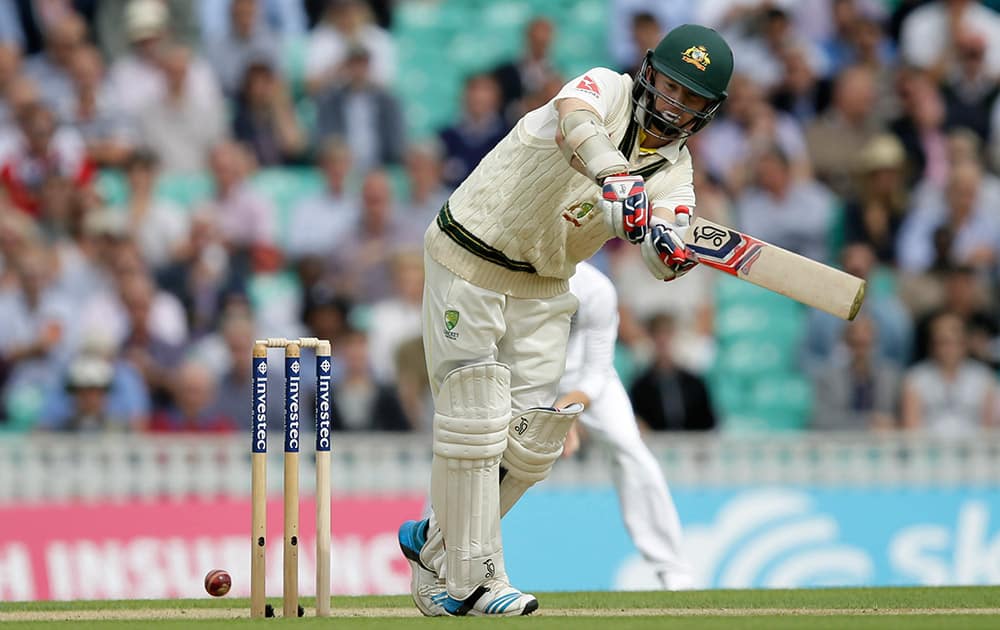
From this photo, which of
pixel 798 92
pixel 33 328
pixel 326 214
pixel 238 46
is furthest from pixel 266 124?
pixel 798 92

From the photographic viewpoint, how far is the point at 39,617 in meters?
5.73

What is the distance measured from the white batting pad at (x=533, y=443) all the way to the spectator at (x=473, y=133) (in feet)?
18.9

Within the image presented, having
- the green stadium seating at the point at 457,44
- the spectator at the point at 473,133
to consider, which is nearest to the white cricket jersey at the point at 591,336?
the spectator at the point at 473,133

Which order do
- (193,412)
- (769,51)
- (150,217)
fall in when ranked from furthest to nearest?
(769,51), (150,217), (193,412)

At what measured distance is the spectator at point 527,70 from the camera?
456 inches

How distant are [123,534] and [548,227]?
3.89 metres

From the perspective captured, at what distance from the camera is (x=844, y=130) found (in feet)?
38.3

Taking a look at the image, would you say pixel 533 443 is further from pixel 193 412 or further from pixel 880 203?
pixel 880 203

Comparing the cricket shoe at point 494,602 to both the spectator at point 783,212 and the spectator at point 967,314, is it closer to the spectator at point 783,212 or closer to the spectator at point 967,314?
the spectator at point 967,314

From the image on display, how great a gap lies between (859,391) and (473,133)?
2989 millimetres

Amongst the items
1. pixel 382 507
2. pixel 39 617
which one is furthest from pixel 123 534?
pixel 39 617

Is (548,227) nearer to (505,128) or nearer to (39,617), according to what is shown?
(39,617)

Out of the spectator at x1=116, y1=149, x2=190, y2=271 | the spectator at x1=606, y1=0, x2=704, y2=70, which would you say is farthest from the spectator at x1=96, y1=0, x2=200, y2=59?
the spectator at x1=606, y1=0, x2=704, y2=70

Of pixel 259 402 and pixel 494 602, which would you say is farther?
pixel 494 602
